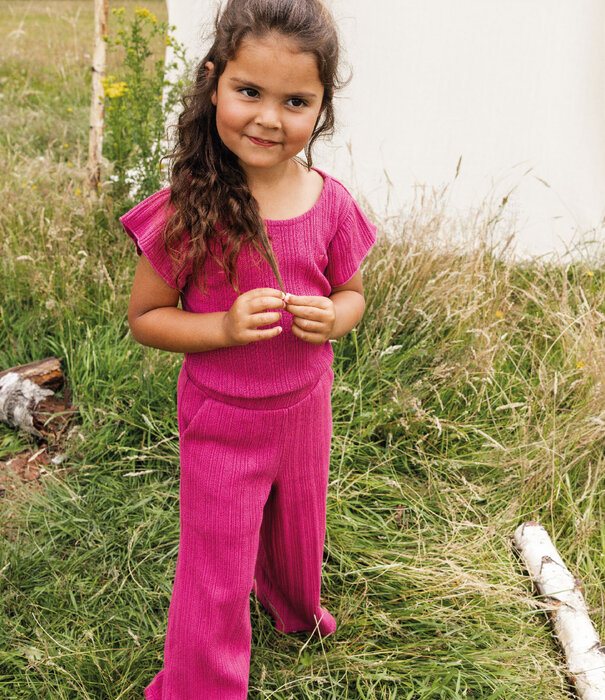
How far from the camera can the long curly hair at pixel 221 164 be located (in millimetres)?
1247

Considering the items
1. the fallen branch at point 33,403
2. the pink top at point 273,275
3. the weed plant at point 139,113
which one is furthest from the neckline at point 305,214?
the weed plant at point 139,113

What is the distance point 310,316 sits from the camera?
1361mm

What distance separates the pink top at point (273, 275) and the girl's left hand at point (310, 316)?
0.09 m

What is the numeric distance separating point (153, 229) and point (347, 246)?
1.34ft

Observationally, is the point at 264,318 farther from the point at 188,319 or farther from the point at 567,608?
the point at 567,608

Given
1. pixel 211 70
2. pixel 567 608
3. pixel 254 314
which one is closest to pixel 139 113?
pixel 211 70

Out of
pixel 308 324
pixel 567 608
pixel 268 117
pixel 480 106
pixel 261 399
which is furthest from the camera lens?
pixel 480 106

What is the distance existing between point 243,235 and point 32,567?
53.5 inches

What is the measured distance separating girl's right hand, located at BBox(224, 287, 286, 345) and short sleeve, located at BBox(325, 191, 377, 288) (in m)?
0.25

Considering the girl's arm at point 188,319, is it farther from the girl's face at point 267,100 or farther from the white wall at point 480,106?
the white wall at point 480,106

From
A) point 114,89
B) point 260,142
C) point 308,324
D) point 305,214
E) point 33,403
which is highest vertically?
point 260,142

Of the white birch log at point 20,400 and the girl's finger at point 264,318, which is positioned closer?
the girl's finger at point 264,318

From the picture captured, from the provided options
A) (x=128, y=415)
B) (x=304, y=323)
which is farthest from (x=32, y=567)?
(x=304, y=323)

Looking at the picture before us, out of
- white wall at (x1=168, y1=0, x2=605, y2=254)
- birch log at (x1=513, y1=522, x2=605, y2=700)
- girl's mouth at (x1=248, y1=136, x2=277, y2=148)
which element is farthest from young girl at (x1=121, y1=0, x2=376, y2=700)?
white wall at (x1=168, y1=0, x2=605, y2=254)
